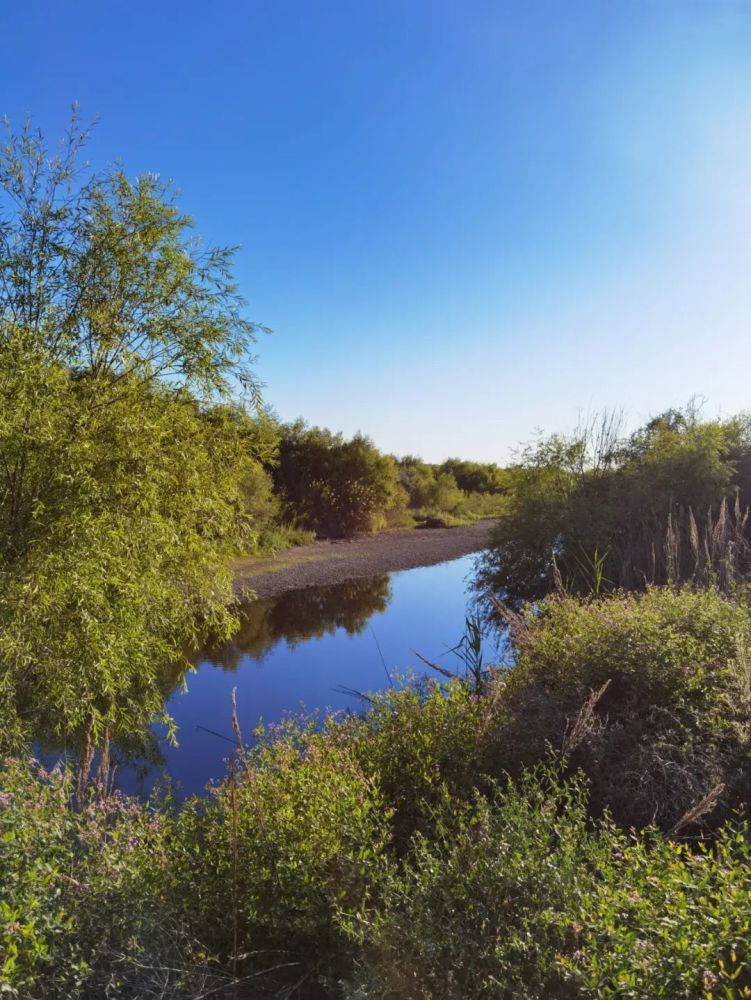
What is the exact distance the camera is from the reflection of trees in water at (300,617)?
11.5m

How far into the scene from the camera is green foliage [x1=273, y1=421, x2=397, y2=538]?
2781cm

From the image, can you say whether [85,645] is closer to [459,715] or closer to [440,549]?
[459,715]

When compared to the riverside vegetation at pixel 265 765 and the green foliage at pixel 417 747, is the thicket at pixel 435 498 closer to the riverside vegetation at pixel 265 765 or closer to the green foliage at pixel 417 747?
the riverside vegetation at pixel 265 765

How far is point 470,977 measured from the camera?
2158 millimetres

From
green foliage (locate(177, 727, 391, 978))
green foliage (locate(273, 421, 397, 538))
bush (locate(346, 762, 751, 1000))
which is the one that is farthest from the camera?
green foliage (locate(273, 421, 397, 538))

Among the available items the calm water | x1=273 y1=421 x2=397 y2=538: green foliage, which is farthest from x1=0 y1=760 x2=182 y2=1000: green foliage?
x1=273 y1=421 x2=397 y2=538: green foliage

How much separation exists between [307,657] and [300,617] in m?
3.13

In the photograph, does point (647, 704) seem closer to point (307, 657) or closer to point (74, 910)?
point (74, 910)

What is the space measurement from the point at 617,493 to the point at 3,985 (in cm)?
1362

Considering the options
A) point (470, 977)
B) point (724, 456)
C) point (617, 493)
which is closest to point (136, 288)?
point (470, 977)

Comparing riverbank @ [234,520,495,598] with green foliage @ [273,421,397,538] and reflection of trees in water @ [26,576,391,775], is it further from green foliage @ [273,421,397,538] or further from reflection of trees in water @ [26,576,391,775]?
green foliage @ [273,421,397,538]

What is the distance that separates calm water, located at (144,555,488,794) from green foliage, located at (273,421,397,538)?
10534 mm

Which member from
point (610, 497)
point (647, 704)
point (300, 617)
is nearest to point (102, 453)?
point (647, 704)

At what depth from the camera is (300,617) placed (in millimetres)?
14031
